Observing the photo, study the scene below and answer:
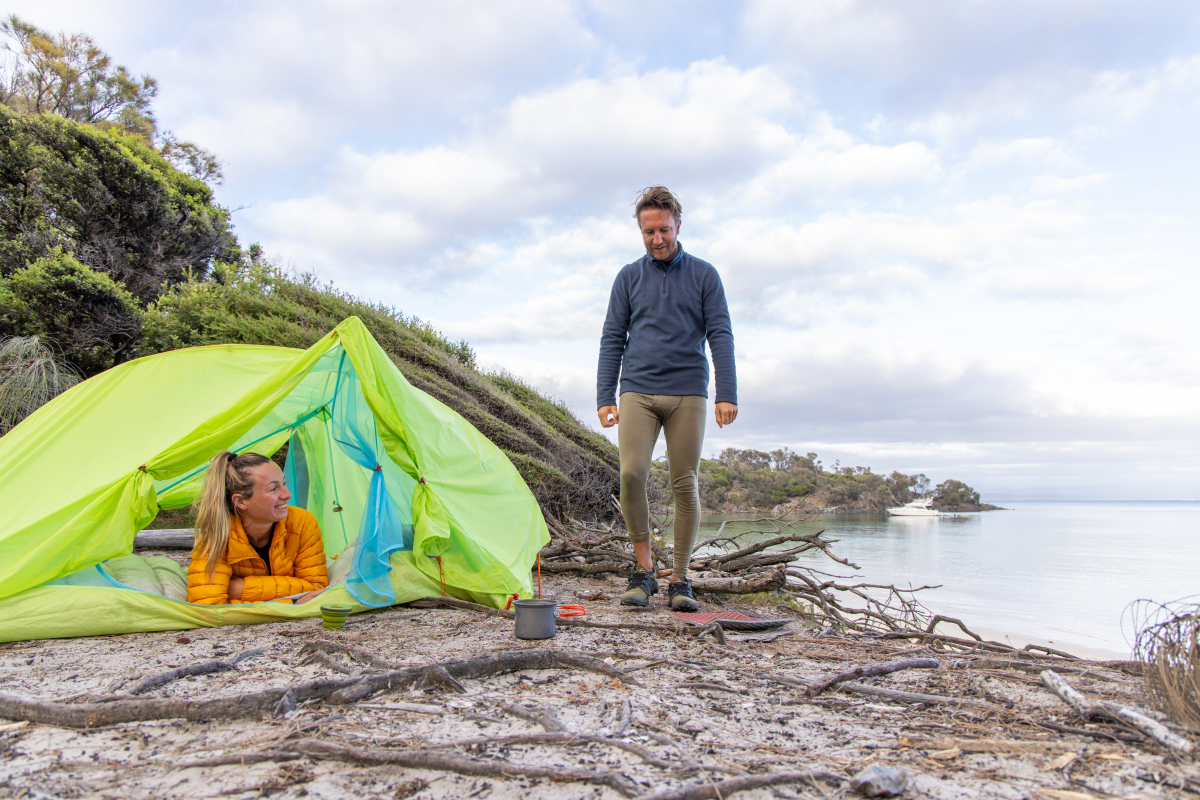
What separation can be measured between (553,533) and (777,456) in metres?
6.64

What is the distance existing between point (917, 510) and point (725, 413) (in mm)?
13223

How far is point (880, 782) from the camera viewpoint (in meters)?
1.29

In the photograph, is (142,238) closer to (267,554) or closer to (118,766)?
(267,554)

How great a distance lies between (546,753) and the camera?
1505 millimetres

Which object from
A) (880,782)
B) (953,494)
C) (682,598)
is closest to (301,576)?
(682,598)

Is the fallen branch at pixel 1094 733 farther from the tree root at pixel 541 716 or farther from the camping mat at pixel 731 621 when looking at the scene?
the camping mat at pixel 731 621

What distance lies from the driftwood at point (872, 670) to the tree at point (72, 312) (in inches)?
406

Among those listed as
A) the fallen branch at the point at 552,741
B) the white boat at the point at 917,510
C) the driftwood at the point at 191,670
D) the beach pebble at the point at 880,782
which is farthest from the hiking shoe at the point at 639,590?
the white boat at the point at 917,510

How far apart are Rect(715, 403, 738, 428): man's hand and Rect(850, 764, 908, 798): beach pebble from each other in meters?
2.11

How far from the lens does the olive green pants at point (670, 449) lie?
3.34 m

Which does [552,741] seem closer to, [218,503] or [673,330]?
[673,330]

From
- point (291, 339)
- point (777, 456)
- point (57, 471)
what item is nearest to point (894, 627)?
point (57, 471)

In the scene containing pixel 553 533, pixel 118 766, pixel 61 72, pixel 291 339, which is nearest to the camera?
pixel 118 766

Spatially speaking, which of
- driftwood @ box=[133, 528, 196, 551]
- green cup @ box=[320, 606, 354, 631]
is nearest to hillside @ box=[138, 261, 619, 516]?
driftwood @ box=[133, 528, 196, 551]
